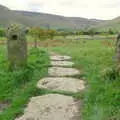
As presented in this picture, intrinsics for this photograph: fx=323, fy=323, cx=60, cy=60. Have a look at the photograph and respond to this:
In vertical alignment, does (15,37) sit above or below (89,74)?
above

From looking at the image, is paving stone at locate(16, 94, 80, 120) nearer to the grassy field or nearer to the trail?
the trail

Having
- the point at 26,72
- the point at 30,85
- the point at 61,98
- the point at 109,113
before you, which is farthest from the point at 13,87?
the point at 109,113

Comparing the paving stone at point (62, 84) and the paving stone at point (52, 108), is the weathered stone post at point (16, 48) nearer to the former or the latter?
the paving stone at point (62, 84)

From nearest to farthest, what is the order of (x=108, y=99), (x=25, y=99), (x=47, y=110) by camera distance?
(x=47, y=110) < (x=108, y=99) < (x=25, y=99)

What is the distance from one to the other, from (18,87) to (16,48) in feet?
6.81

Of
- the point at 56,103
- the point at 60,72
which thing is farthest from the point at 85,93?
the point at 60,72

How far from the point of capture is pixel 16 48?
9438 mm

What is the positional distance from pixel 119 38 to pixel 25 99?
3963 millimetres

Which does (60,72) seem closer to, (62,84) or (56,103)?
(62,84)

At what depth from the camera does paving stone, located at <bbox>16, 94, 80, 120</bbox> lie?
16.6ft

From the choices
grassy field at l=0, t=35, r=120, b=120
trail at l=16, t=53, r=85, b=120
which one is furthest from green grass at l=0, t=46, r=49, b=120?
trail at l=16, t=53, r=85, b=120

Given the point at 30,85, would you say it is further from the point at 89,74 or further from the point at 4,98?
the point at 89,74

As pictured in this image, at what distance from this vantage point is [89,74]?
8.57m

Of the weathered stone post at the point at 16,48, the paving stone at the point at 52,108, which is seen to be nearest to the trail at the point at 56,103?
the paving stone at the point at 52,108
